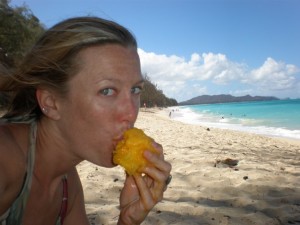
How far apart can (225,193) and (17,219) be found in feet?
9.65

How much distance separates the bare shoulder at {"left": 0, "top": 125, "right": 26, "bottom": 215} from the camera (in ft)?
5.01

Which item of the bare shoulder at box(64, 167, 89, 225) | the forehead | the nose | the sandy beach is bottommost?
the sandy beach

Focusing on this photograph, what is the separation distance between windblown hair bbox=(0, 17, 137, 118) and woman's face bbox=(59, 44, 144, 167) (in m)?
0.05

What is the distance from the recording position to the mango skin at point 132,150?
176 cm

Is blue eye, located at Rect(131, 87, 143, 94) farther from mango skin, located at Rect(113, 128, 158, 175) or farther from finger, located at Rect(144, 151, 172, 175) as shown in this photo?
finger, located at Rect(144, 151, 172, 175)

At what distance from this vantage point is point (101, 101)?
175 cm

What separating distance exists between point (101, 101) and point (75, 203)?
41.5 inches

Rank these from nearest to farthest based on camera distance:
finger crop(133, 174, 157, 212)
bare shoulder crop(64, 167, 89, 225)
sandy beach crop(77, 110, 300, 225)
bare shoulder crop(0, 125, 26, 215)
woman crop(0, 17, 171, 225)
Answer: bare shoulder crop(0, 125, 26, 215)
woman crop(0, 17, 171, 225)
finger crop(133, 174, 157, 212)
bare shoulder crop(64, 167, 89, 225)
sandy beach crop(77, 110, 300, 225)

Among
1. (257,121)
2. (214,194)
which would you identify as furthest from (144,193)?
(257,121)

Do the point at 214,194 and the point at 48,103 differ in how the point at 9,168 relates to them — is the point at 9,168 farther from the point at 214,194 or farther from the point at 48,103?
the point at 214,194

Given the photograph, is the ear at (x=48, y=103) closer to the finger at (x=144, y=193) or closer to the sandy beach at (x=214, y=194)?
the finger at (x=144, y=193)

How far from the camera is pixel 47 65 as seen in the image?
6.00 feet

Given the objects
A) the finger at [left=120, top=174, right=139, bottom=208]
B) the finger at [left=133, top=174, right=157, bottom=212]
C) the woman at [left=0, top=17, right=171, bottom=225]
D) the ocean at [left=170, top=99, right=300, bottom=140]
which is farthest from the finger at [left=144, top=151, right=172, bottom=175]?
the ocean at [left=170, top=99, right=300, bottom=140]

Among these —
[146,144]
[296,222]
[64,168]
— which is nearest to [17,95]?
[64,168]
